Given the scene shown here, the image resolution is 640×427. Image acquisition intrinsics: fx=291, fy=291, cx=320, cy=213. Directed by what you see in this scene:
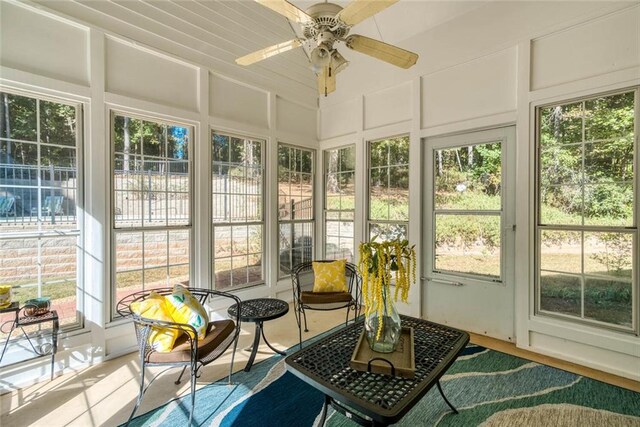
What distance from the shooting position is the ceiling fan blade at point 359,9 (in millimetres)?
1604

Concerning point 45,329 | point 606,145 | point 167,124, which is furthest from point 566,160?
point 45,329

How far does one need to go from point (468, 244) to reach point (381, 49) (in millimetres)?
2374

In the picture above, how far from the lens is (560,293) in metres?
2.74

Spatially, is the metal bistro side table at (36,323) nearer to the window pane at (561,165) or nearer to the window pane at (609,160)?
the window pane at (561,165)

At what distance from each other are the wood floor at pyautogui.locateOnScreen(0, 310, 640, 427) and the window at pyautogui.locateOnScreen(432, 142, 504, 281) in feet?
2.89

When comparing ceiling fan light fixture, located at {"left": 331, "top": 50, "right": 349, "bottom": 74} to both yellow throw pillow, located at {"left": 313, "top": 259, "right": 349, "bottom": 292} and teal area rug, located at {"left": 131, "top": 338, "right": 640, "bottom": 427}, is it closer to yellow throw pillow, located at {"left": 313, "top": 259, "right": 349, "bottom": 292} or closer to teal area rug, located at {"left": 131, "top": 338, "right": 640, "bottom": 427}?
yellow throw pillow, located at {"left": 313, "top": 259, "right": 349, "bottom": 292}

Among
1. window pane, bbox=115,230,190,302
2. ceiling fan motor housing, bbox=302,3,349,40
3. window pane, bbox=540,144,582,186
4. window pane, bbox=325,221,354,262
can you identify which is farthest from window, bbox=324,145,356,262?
ceiling fan motor housing, bbox=302,3,349,40

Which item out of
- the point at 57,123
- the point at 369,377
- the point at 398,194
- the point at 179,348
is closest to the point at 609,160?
the point at 398,194

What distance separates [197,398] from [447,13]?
4.48 meters

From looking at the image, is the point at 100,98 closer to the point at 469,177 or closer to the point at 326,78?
the point at 326,78

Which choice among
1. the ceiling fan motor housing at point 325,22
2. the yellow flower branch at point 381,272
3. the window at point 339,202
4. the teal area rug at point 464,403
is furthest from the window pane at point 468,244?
the ceiling fan motor housing at point 325,22

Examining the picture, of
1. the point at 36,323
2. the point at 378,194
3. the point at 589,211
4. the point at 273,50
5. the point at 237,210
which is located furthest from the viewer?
the point at 378,194

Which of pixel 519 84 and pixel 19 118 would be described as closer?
pixel 19 118

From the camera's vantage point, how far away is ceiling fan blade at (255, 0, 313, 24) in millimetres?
1676
